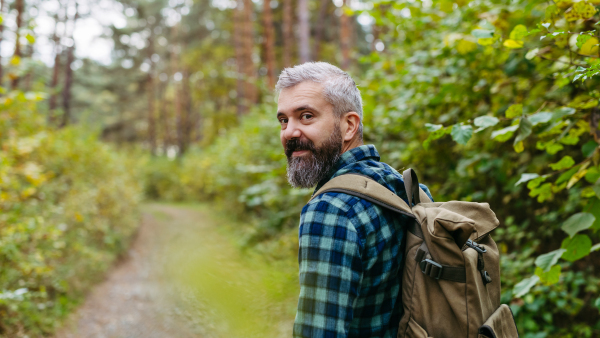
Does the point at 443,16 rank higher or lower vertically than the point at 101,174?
higher

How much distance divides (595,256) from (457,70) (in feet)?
6.61

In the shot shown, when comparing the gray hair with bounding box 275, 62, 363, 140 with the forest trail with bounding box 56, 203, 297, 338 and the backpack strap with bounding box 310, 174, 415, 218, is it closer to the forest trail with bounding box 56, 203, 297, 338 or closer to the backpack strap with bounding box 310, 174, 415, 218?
the backpack strap with bounding box 310, 174, 415, 218

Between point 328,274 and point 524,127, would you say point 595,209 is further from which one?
point 328,274

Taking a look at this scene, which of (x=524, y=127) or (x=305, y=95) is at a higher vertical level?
(x=305, y=95)

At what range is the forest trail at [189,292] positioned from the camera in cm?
264

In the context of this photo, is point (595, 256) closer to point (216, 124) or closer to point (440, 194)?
point (440, 194)

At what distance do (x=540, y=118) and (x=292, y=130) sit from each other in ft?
4.50

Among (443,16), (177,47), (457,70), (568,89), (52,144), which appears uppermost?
(177,47)

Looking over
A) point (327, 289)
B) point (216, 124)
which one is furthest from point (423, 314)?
point (216, 124)

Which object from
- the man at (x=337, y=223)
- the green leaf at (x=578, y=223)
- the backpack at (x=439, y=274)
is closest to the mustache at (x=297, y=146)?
the man at (x=337, y=223)

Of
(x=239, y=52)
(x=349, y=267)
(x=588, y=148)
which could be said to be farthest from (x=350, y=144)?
(x=239, y=52)

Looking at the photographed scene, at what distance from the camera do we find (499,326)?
137cm

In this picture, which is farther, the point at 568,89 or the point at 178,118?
the point at 178,118

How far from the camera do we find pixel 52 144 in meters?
8.96
